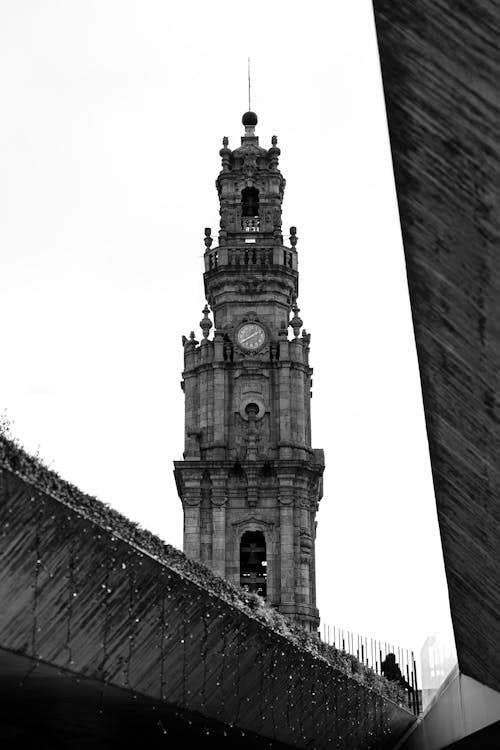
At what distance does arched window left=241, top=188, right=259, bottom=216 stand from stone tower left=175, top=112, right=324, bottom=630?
0.17 ft

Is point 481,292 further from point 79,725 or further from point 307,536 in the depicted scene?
point 307,536

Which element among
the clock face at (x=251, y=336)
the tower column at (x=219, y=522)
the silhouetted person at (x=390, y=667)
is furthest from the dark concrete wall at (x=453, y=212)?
the silhouetted person at (x=390, y=667)

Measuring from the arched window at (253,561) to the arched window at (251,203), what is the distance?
1708 cm

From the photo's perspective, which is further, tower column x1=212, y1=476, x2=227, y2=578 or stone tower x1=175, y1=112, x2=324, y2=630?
stone tower x1=175, y1=112, x2=324, y2=630

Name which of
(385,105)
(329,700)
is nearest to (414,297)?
(385,105)

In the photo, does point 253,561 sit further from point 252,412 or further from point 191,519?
point 252,412

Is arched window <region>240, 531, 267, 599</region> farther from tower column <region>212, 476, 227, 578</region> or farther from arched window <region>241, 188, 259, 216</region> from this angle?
arched window <region>241, 188, 259, 216</region>

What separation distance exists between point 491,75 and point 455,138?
0.78m

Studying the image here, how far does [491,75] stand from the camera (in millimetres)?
6945

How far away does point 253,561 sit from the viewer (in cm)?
6588

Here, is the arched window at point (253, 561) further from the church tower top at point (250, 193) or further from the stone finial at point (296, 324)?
the church tower top at point (250, 193)

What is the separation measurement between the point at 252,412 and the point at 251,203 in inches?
466

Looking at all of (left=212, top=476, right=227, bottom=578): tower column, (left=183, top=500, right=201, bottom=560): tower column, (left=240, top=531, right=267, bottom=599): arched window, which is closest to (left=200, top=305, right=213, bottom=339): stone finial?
(left=212, top=476, right=227, bottom=578): tower column

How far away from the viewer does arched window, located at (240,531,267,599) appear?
2571 inches
